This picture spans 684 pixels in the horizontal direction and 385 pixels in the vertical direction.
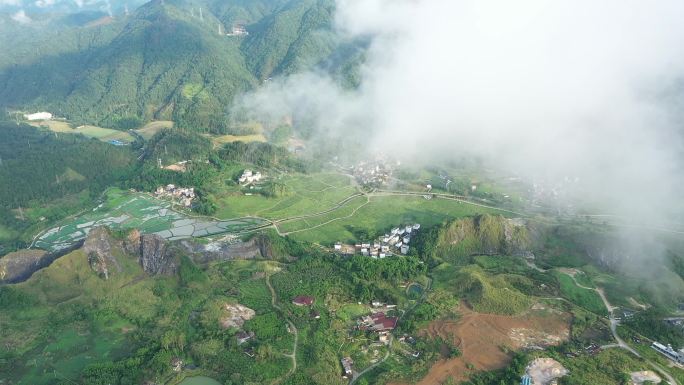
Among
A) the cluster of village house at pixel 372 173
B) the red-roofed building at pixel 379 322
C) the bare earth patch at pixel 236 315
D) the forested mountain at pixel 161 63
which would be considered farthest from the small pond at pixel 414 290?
the forested mountain at pixel 161 63

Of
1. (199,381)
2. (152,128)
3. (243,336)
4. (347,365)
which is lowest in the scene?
(199,381)

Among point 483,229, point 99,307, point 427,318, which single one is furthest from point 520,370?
point 99,307

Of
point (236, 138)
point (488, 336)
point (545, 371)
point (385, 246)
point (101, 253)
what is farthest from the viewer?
point (236, 138)

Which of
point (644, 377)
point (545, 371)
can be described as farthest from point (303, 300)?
point (644, 377)

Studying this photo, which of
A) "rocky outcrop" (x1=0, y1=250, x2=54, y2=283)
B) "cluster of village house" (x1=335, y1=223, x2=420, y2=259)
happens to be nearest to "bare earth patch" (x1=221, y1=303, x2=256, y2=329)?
"cluster of village house" (x1=335, y1=223, x2=420, y2=259)

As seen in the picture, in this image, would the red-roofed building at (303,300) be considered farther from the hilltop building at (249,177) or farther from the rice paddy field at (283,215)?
the hilltop building at (249,177)

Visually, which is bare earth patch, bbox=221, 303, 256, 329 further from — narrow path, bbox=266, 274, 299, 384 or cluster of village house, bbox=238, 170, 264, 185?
cluster of village house, bbox=238, 170, 264, 185

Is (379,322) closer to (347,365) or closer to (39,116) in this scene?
(347,365)

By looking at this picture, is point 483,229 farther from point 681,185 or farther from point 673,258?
point 681,185
